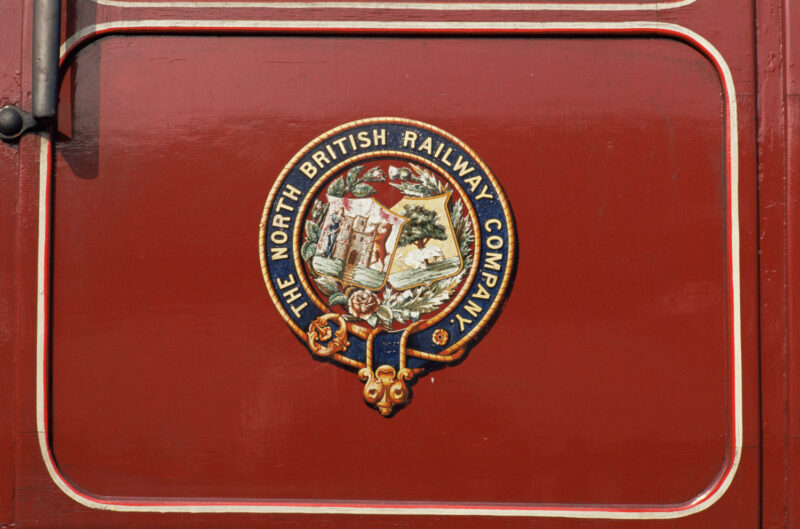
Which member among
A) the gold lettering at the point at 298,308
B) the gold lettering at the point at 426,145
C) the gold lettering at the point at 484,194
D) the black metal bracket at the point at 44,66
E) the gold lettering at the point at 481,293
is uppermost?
the black metal bracket at the point at 44,66

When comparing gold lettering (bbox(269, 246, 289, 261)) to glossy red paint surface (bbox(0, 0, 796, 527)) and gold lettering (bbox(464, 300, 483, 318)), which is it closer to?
glossy red paint surface (bbox(0, 0, 796, 527))

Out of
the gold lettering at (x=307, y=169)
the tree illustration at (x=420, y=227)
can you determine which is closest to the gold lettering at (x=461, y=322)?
the tree illustration at (x=420, y=227)

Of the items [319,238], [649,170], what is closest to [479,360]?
[319,238]

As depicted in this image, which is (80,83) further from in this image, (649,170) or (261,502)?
(649,170)

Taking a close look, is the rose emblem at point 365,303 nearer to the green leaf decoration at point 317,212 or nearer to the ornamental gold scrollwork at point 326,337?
the ornamental gold scrollwork at point 326,337

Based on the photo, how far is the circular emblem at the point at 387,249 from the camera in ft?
6.72

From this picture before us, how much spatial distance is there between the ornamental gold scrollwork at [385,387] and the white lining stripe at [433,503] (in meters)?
0.28

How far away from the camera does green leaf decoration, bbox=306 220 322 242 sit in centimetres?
207

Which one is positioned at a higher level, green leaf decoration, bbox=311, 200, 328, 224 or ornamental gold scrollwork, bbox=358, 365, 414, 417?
green leaf decoration, bbox=311, 200, 328, 224

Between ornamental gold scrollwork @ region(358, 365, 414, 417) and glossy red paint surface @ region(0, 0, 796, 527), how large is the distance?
0.13 ft

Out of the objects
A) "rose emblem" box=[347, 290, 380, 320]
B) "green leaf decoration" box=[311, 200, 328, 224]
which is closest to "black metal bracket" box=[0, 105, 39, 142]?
"green leaf decoration" box=[311, 200, 328, 224]

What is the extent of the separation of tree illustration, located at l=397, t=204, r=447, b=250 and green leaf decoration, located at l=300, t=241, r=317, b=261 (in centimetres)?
24

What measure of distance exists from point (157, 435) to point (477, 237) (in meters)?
1.04

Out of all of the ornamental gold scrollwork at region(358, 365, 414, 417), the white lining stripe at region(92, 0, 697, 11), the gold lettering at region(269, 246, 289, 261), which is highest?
the white lining stripe at region(92, 0, 697, 11)
